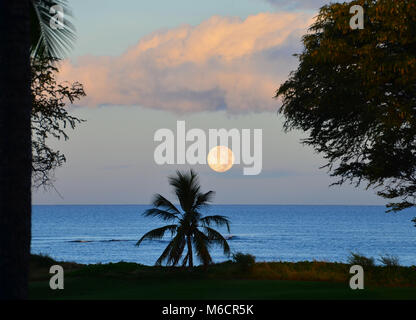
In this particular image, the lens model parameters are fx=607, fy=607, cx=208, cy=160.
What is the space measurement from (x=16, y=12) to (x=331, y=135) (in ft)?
60.1

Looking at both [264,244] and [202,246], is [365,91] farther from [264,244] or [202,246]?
[264,244]

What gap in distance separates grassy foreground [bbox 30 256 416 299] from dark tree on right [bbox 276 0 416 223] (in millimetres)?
4561

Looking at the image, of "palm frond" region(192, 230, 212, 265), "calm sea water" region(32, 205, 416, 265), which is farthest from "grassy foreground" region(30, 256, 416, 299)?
"calm sea water" region(32, 205, 416, 265)

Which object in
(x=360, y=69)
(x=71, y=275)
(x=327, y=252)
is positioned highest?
(x=360, y=69)

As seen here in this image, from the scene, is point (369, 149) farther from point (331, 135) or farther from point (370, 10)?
point (370, 10)

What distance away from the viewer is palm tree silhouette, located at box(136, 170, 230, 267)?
79.8 ft

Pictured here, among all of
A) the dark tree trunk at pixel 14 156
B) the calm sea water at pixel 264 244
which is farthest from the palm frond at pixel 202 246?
the calm sea water at pixel 264 244

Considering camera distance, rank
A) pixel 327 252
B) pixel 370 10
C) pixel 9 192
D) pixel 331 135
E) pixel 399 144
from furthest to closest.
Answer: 1. pixel 327 252
2. pixel 331 135
3. pixel 399 144
4. pixel 370 10
5. pixel 9 192

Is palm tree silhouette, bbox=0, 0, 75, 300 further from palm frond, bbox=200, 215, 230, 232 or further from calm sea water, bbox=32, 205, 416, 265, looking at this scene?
calm sea water, bbox=32, 205, 416, 265

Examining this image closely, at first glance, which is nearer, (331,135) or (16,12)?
(16,12)

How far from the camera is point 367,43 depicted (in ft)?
75.4

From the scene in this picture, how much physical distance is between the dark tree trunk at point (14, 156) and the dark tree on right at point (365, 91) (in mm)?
14260
